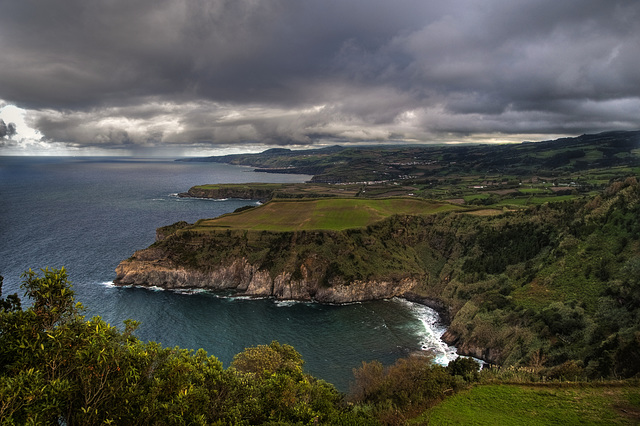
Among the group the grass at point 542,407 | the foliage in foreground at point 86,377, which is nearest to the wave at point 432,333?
the grass at point 542,407

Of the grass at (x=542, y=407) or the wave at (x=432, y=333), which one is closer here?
the grass at (x=542, y=407)

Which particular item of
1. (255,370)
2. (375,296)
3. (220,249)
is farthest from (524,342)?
(220,249)

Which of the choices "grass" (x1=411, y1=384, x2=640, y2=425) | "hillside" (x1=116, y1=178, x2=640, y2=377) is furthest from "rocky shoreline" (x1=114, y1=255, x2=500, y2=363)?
"grass" (x1=411, y1=384, x2=640, y2=425)

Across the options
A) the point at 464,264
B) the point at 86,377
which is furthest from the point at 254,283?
the point at 86,377

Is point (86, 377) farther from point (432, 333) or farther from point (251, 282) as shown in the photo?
point (251, 282)

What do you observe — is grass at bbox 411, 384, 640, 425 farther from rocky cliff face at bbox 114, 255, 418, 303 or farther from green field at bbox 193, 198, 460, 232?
green field at bbox 193, 198, 460, 232

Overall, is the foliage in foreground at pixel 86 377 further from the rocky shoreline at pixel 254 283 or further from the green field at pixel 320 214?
the green field at pixel 320 214

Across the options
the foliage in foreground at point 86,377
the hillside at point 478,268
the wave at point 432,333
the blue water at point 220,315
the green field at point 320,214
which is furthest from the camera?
the green field at point 320,214
